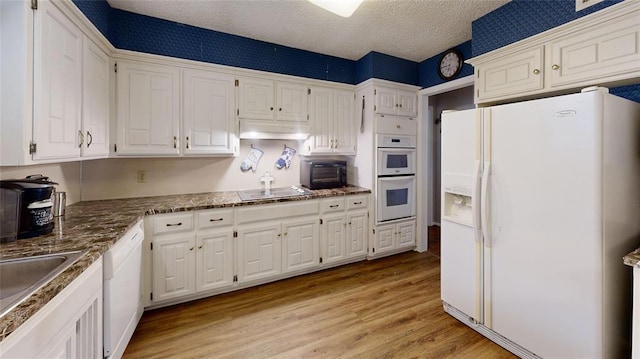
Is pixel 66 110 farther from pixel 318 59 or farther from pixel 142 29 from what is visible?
pixel 318 59

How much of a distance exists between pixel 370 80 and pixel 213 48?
1.83 m

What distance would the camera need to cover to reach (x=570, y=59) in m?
1.84

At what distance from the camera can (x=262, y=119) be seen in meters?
2.90

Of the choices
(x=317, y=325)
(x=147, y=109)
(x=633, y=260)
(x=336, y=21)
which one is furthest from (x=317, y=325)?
(x=336, y=21)

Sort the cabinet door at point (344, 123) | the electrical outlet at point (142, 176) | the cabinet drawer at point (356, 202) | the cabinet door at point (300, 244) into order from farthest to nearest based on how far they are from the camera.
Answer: the cabinet door at point (344, 123) → the cabinet drawer at point (356, 202) → the cabinet door at point (300, 244) → the electrical outlet at point (142, 176)

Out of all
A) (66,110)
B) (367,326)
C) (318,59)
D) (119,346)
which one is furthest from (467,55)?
(119,346)

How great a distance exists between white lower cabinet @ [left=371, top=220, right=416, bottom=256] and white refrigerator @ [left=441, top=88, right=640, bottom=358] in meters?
1.39

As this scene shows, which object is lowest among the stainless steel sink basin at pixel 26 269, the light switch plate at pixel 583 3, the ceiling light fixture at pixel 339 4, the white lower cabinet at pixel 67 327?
the white lower cabinet at pixel 67 327

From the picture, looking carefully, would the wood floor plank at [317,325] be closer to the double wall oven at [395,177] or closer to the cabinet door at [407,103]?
the double wall oven at [395,177]

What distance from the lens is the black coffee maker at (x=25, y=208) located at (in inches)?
52.4

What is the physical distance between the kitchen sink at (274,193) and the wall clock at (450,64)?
218 cm

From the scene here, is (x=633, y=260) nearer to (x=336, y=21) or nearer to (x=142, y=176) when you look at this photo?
(x=336, y=21)

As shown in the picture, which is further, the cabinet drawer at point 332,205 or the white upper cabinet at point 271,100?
the cabinet drawer at point 332,205

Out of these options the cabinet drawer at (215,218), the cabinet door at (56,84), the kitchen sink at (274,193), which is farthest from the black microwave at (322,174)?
the cabinet door at (56,84)
